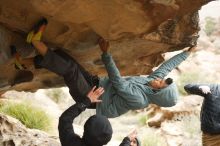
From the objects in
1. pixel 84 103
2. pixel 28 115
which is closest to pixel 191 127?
pixel 28 115

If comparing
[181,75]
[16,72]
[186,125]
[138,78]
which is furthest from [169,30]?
[181,75]

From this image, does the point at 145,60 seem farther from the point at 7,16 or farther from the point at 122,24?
the point at 7,16

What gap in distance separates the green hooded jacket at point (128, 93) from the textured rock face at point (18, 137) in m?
2.02

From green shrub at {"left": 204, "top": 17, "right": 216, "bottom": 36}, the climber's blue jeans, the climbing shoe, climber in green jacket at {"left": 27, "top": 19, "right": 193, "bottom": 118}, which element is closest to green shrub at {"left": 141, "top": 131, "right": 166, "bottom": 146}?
climber in green jacket at {"left": 27, "top": 19, "right": 193, "bottom": 118}

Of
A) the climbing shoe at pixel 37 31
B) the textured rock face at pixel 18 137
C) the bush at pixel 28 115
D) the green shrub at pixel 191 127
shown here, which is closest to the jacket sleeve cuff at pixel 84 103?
the climbing shoe at pixel 37 31

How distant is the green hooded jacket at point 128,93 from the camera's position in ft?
16.6

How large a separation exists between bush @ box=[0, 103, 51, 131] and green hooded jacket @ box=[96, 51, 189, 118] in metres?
4.16

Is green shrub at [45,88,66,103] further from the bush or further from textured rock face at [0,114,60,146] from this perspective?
textured rock face at [0,114,60,146]

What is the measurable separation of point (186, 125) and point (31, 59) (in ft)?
23.9

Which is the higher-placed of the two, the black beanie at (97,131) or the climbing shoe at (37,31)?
the climbing shoe at (37,31)

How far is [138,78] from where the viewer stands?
17.7 ft

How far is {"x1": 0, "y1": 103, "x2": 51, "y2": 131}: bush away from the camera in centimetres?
914

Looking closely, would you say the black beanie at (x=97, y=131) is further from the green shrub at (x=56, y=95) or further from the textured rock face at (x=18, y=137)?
the green shrub at (x=56, y=95)

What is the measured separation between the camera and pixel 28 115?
917 cm
